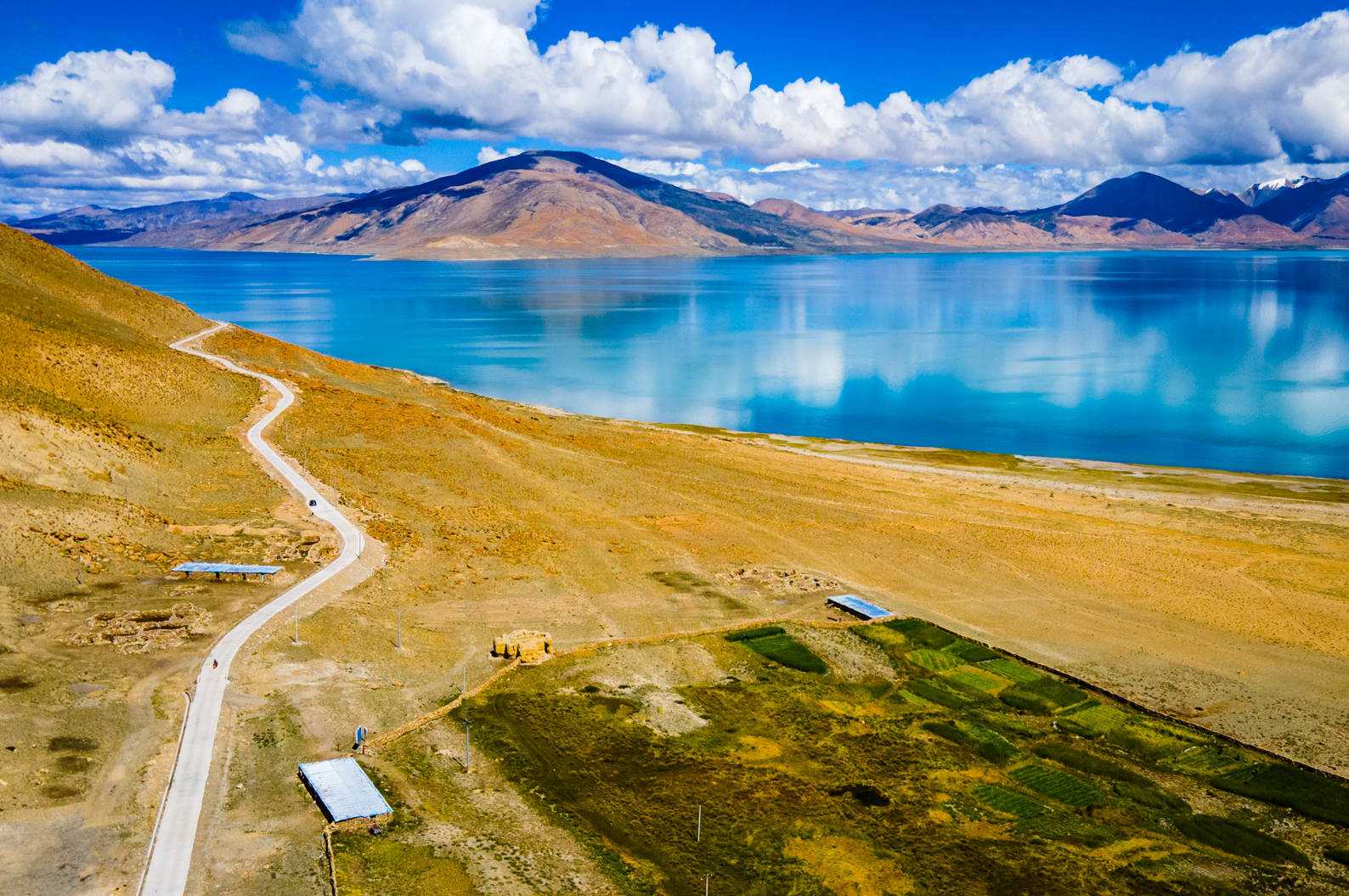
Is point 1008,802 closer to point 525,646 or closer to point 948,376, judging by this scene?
point 525,646

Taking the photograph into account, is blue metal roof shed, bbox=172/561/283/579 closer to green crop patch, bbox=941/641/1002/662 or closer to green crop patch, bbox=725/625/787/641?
green crop patch, bbox=725/625/787/641

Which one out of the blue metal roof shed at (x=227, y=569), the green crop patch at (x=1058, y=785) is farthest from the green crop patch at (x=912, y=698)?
the blue metal roof shed at (x=227, y=569)

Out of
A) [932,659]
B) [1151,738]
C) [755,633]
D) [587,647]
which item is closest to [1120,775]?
[1151,738]

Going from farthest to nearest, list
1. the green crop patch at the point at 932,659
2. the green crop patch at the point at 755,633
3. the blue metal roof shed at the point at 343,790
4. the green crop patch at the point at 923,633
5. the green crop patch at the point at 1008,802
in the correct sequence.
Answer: the green crop patch at the point at 923,633 → the green crop patch at the point at 755,633 → the green crop patch at the point at 932,659 → the green crop patch at the point at 1008,802 → the blue metal roof shed at the point at 343,790

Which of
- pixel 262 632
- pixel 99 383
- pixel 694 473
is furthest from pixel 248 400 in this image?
pixel 262 632

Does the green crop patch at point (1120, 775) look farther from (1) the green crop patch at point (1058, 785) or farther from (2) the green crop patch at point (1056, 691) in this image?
(2) the green crop patch at point (1056, 691)

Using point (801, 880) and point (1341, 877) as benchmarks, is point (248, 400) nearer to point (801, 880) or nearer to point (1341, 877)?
point (801, 880)
